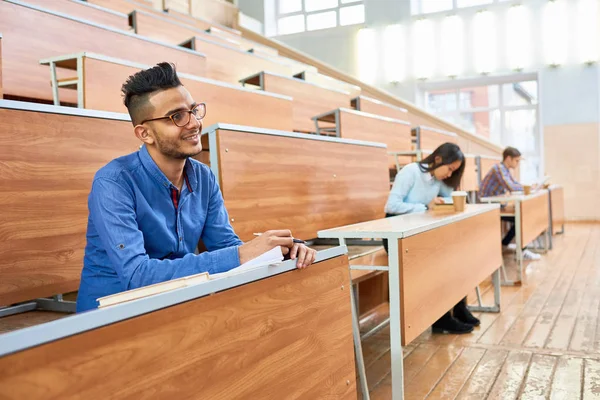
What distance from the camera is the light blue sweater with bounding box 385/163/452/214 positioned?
2814 mm

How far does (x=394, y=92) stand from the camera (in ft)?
27.9

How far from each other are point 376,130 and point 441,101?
17.2 ft

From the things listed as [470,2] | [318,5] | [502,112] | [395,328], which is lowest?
[395,328]

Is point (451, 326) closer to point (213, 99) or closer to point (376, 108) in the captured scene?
point (213, 99)

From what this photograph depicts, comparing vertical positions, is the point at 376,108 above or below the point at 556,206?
above

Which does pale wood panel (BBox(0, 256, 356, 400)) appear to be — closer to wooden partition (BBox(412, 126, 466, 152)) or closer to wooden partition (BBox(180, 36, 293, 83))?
wooden partition (BBox(180, 36, 293, 83))

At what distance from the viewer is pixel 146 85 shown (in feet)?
4.09

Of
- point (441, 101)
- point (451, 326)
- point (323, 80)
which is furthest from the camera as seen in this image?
point (441, 101)

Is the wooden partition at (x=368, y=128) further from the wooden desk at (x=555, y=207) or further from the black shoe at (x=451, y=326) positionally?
the wooden desk at (x=555, y=207)

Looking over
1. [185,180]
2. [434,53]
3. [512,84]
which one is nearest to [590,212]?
[512,84]

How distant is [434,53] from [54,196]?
7597 mm

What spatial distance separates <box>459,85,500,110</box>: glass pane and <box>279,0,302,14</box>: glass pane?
2.83 metres

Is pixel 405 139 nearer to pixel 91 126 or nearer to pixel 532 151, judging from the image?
pixel 91 126

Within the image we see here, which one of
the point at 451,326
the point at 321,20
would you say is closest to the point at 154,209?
the point at 451,326
